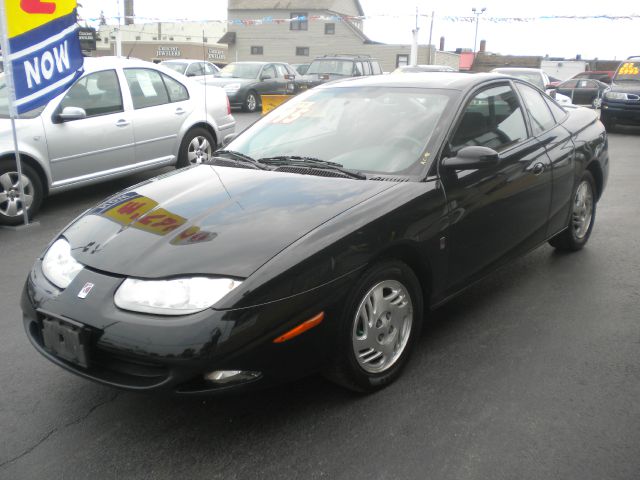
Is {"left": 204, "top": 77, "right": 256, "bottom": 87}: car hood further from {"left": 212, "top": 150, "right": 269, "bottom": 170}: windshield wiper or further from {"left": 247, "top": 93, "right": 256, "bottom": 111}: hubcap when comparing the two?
{"left": 212, "top": 150, "right": 269, "bottom": 170}: windshield wiper

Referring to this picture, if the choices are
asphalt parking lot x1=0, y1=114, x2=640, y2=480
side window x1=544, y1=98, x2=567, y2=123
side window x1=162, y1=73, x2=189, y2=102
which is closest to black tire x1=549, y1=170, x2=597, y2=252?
side window x1=544, y1=98, x2=567, y2=123

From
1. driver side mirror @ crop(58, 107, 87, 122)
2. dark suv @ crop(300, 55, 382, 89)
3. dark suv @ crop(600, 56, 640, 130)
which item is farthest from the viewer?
dark suv @ crop(300, 55, 382, 89)

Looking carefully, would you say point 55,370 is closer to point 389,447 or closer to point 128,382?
point 128,382

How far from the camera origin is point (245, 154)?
3928 mm

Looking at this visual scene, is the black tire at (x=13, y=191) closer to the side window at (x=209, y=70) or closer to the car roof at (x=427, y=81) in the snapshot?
the car roof at (x=427, y=81)

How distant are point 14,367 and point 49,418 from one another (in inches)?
24.9

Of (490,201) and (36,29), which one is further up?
(36,29)

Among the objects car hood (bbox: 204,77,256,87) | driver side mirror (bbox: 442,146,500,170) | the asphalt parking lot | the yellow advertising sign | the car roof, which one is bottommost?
the asphalt parking lot

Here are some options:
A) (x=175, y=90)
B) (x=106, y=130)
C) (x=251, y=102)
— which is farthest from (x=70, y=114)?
(x=251, y=102)

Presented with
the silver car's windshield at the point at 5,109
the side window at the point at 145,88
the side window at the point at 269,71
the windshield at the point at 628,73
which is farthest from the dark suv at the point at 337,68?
the silver car's windshield at the point at 5,109

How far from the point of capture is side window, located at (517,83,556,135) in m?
4.36

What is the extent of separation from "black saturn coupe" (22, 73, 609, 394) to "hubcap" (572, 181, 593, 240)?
1.97ft

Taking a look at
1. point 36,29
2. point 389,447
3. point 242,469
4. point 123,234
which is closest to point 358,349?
point 389,447

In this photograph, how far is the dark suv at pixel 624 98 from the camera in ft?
47.0
